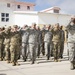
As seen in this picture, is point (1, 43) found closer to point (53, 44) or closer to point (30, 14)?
point (53, 44)

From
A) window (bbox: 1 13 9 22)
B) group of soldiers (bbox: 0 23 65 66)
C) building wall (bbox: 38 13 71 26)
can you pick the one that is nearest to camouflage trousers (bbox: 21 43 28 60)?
group of soldiers (bbox: 0 23 65 66)

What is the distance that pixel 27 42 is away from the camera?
14.6 m

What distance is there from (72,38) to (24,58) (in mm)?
4236

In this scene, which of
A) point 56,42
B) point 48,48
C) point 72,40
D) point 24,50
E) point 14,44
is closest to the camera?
point 72,40

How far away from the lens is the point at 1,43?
51.0 ft

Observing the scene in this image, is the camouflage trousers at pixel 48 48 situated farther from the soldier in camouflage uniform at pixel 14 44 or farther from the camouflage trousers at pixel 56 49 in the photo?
the soldier in camouflage uniform at pixel 14 44

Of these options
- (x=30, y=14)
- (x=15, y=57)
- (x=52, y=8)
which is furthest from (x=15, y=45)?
(x=52, y=8)

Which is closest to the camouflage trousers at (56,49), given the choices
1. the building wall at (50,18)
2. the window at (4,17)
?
the building wall at (50,18)

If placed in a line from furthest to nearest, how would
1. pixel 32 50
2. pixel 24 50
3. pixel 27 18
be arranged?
pixel 27 18 < pixel 24 50 < pixel 32 50

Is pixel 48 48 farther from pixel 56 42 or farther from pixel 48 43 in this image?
pixel 56 42

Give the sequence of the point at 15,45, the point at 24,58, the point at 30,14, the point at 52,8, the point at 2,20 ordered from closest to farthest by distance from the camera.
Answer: the point at 15,45 → the point at 24,58 → the point at 30,14 → the point at 2,20 → the point at 52,8

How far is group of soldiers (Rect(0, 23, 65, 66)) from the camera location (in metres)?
12.7

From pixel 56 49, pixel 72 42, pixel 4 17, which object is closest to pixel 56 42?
pixel 56 49

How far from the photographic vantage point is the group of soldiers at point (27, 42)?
1273 cm
